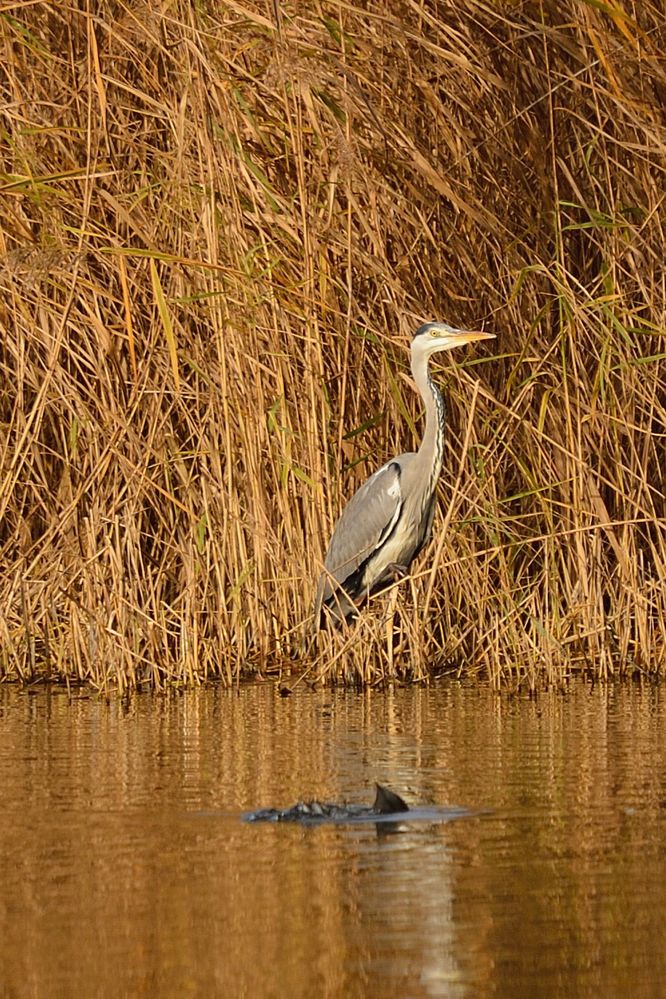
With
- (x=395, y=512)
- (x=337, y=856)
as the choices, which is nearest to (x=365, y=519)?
(x=395, y=512)

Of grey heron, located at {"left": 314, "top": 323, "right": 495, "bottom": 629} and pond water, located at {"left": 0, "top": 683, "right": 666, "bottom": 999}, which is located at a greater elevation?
grey heron, located at {"left": 314, "top": 323, "right": 495, "bottom": 629}

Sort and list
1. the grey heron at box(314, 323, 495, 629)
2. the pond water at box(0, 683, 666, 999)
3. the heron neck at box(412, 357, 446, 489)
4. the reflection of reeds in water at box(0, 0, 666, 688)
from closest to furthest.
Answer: the pond water at box(0, 683, 666, 999) → the reflection of reeds in water at box(0, 0, 666, 688) → the grey heron at box(314, 323, 495, 629) → the heron neck at box(412, 357, 446, 489)

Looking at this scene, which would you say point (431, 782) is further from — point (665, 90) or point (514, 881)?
point (665, 90)

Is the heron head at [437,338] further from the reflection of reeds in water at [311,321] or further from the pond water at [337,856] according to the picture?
the pond water at [337,856]

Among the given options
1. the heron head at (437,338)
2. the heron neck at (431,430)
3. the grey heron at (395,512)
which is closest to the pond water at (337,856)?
the grey heron at (395,512)

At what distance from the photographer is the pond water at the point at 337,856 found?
3.15 metres

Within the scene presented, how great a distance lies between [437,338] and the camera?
277 inches

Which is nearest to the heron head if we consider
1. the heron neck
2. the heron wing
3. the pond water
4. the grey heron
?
the grey heron

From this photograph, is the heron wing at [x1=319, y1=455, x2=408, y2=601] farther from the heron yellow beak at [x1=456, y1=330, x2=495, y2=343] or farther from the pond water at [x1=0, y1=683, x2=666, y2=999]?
the pond water at [x1=0, y1=683, x2=666, y2=999]

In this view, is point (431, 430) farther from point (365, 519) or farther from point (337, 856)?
point (337, 856)

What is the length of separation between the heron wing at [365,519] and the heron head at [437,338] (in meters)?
0.50

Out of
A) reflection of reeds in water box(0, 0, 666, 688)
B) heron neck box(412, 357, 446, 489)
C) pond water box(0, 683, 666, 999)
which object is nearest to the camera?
pond water box(0, 683, 666, 999)

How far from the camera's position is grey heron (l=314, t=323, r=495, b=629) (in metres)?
7.11

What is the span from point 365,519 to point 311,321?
2.60ft
